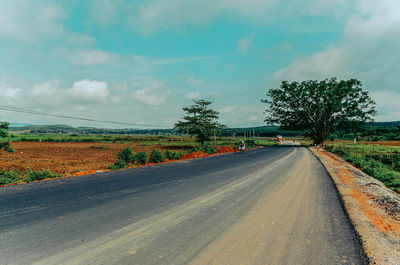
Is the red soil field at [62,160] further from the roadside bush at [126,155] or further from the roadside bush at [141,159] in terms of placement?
the roadside bush at [141,159]

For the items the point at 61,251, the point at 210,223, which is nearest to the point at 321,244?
the point at 210,223

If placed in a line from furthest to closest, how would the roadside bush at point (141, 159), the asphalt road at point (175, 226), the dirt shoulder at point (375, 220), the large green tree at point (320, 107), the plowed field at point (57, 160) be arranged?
1. the large green tree at point (320, 107)
2. the plowed field at point (57, 160)
3. the roadside bush at point (141, 159)
4. the dirt shoulder at point (375, 220)
5. the asphalt road at point (175, 226)

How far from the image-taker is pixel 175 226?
202 inches

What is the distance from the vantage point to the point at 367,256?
152 inches

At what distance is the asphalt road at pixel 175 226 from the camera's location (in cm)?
382

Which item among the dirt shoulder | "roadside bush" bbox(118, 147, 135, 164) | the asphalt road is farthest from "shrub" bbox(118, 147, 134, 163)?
Result: the dirt shoulder

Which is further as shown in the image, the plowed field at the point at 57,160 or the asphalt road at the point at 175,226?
the plowed field at the point at 57,160

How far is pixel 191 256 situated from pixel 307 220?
3348mm

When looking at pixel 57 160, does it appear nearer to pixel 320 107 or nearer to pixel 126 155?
pixel 126 155

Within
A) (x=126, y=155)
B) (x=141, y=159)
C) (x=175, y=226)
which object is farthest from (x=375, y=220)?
(x=126, y=155)

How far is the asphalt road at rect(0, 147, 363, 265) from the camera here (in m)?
3.82

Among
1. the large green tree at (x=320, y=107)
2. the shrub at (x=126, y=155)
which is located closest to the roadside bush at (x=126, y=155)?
the shrub at (x=126, y=155)

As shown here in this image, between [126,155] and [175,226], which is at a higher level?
[126,155]

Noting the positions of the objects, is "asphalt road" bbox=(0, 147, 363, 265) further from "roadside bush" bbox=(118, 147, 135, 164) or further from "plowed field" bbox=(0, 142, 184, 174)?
"plowed field" bbox=(0, 142, 184, 174)
